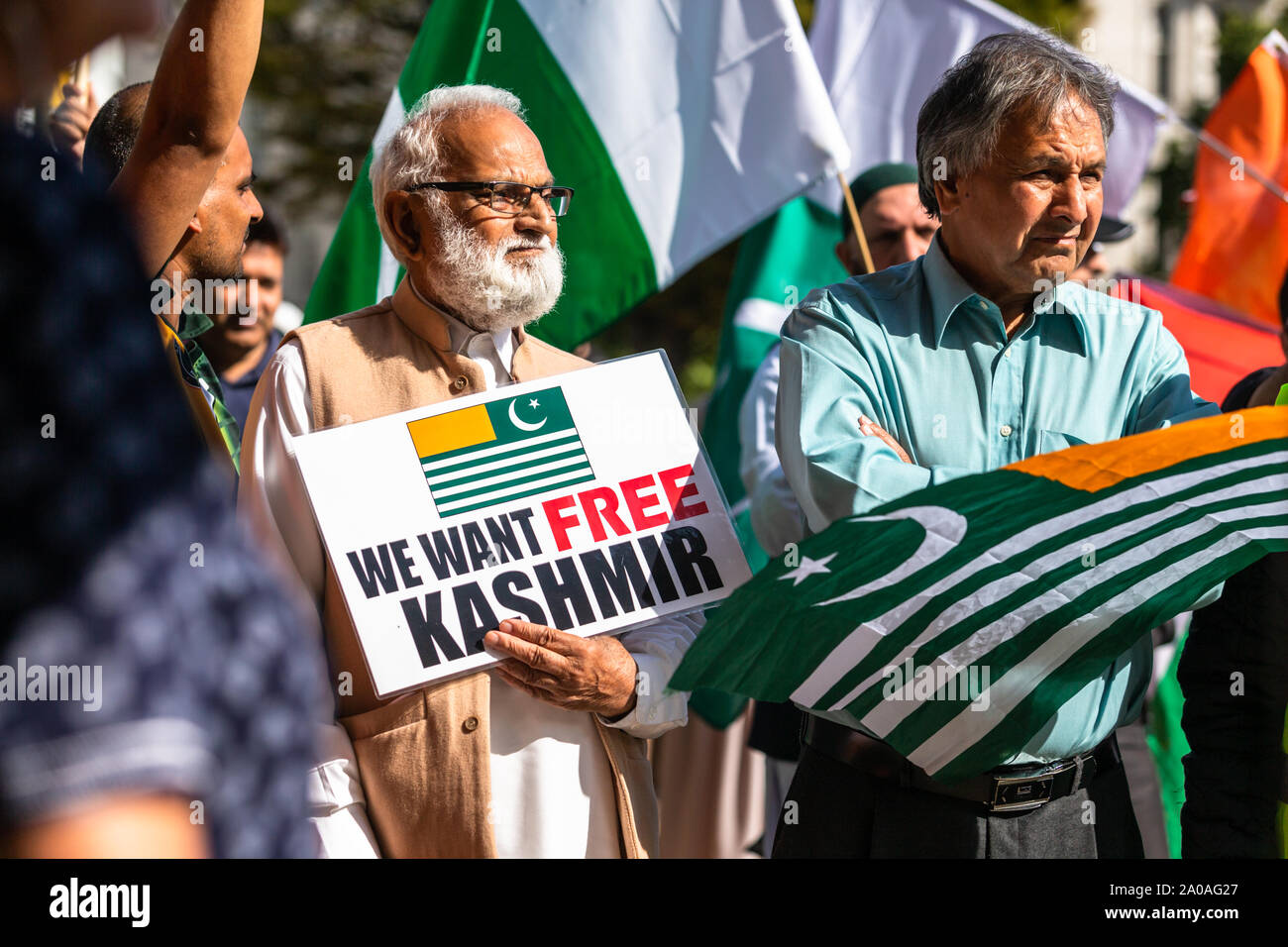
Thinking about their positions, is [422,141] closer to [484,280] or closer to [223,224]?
[484,280]

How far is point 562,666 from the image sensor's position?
2533mm

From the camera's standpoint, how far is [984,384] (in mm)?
2602

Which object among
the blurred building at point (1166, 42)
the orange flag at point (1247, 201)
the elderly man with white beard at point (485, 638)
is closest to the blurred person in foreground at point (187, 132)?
the elderly man with white beard at point (485, 638)

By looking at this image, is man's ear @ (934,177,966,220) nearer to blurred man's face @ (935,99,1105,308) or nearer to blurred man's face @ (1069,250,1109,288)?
blurred man's face @ (935,99,1105,308)

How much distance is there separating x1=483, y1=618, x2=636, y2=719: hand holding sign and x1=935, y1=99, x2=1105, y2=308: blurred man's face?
100cm

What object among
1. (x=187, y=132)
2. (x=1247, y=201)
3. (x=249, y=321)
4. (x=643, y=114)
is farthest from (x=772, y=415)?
(x=1247, y=201)

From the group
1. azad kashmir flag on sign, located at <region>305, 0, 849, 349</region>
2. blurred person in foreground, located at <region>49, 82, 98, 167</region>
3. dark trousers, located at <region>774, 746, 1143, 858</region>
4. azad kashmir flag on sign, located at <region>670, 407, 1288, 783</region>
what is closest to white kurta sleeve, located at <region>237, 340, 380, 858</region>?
azad kashmir flag on sign, located at <region>670, 407, 1288, 783</region>

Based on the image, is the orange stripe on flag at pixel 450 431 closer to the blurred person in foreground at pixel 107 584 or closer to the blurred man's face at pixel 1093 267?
the blurred person in foreground at pixel 107 584

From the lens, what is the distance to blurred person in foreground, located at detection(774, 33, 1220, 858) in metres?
2.54

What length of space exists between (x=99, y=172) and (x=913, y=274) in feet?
6.36

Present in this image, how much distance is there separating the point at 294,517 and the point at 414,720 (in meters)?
0.43

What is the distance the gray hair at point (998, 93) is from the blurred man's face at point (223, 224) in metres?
1.39
